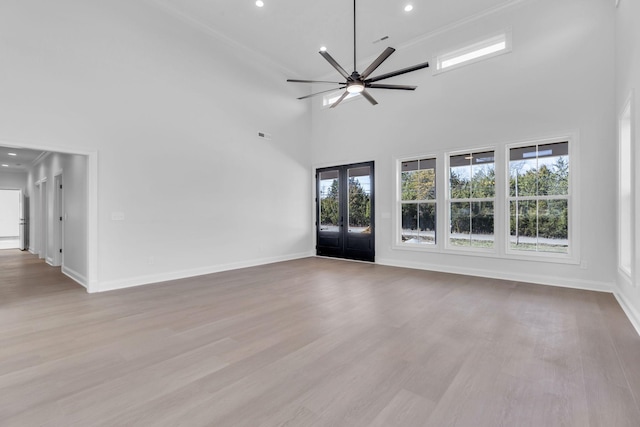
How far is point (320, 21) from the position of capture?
5676 millimetres

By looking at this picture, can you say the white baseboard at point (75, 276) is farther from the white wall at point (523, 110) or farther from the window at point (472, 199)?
the window at point (472, 199)

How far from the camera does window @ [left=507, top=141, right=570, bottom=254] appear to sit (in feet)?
16.2

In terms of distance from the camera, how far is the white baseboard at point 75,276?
494 centimetres

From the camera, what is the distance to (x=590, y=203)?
461 cm

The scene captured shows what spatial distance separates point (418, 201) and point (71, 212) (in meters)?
6.79

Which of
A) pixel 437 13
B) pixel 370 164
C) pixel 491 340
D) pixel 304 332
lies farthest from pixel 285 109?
pixel 491 340

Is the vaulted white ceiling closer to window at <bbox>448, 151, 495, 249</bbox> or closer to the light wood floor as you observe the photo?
window at <bbox>448, 151, 495, 249</bbox>

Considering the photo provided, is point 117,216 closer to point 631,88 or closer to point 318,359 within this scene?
point 318,359

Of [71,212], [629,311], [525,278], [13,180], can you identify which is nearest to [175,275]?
[71,212]

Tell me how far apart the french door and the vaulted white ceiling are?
272 centimetres

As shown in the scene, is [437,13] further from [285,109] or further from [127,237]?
[127,237]

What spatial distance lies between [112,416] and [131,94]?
4.84 meters

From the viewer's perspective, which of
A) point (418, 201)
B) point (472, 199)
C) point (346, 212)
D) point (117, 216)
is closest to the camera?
point (117, 216)

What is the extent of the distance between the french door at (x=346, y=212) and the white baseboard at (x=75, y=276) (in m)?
5.08
